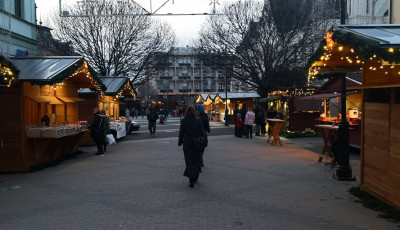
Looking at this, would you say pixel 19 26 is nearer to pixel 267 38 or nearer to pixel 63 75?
pixel 63 75

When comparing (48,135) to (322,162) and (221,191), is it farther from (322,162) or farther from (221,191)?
(322,162)

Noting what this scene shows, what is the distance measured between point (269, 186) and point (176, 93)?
7853cm

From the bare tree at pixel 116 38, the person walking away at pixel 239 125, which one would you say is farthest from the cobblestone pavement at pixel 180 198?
the bare tree at pixel 116 38

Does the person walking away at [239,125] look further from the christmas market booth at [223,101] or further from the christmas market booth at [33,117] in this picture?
the christmas market booth at [223,101]

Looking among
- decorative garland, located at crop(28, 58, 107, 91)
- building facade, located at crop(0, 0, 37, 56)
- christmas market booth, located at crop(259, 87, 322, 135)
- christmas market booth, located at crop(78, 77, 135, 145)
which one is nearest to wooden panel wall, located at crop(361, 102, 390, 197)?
decorative garland, located at crop(28, 58, 107, 91)

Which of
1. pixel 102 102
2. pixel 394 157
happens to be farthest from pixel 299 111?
pixel 394 157

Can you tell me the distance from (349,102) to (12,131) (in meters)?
12.7

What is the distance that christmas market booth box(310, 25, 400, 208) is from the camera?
4.95 metres

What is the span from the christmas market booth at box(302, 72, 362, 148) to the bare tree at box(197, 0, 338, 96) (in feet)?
30.3

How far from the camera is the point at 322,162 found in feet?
35.4

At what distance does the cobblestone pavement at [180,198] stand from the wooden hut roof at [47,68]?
102 inches

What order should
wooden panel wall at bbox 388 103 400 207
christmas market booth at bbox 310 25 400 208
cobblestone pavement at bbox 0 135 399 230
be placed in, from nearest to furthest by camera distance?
1. christmas market booth at bbox 310 25 400 208
2. cobblestone pavement at bbox 0 135 399 230
3. wooden panel wall at bbox 388 103 400 207

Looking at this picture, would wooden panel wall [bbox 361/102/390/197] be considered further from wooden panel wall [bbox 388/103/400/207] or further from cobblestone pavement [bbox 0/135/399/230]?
cobblestone pavement [bbox 0/135/399/230]

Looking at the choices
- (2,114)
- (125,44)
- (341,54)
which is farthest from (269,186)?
(125,44)
